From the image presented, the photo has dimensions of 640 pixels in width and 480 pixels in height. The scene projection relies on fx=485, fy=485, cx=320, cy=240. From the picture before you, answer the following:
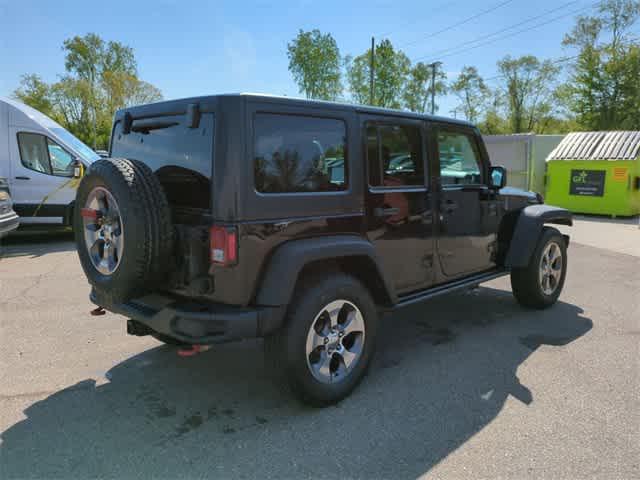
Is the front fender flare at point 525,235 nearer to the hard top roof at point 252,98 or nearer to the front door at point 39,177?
the hard top roof at point 252,98

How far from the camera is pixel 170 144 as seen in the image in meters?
2.99

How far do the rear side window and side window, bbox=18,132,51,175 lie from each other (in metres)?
7.55

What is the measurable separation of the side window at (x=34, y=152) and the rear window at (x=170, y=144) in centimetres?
631

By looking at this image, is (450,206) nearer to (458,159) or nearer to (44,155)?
(458,159)

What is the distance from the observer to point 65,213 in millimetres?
8812

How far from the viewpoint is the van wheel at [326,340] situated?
9.15 ft

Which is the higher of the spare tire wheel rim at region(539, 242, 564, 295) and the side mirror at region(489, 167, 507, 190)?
the side mirror at region(489, 167, 507, 190)

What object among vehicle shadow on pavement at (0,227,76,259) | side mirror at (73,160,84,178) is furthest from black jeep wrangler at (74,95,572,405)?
side mirror at (73,160,84,178)

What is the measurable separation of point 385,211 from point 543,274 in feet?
8.04

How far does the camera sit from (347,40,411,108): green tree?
39.8 meters

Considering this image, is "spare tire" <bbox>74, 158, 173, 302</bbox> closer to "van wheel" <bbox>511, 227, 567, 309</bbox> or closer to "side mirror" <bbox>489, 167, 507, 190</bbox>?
"side mirror" <bbox>489, 167, 507, 190</bbox>

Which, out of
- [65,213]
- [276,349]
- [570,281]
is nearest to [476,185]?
[276,349]

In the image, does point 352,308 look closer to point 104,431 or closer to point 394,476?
point 394,476

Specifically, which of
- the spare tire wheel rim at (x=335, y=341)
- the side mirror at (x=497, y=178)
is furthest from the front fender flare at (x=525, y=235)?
the spare tire wheel rim at (x=335, y=341)
